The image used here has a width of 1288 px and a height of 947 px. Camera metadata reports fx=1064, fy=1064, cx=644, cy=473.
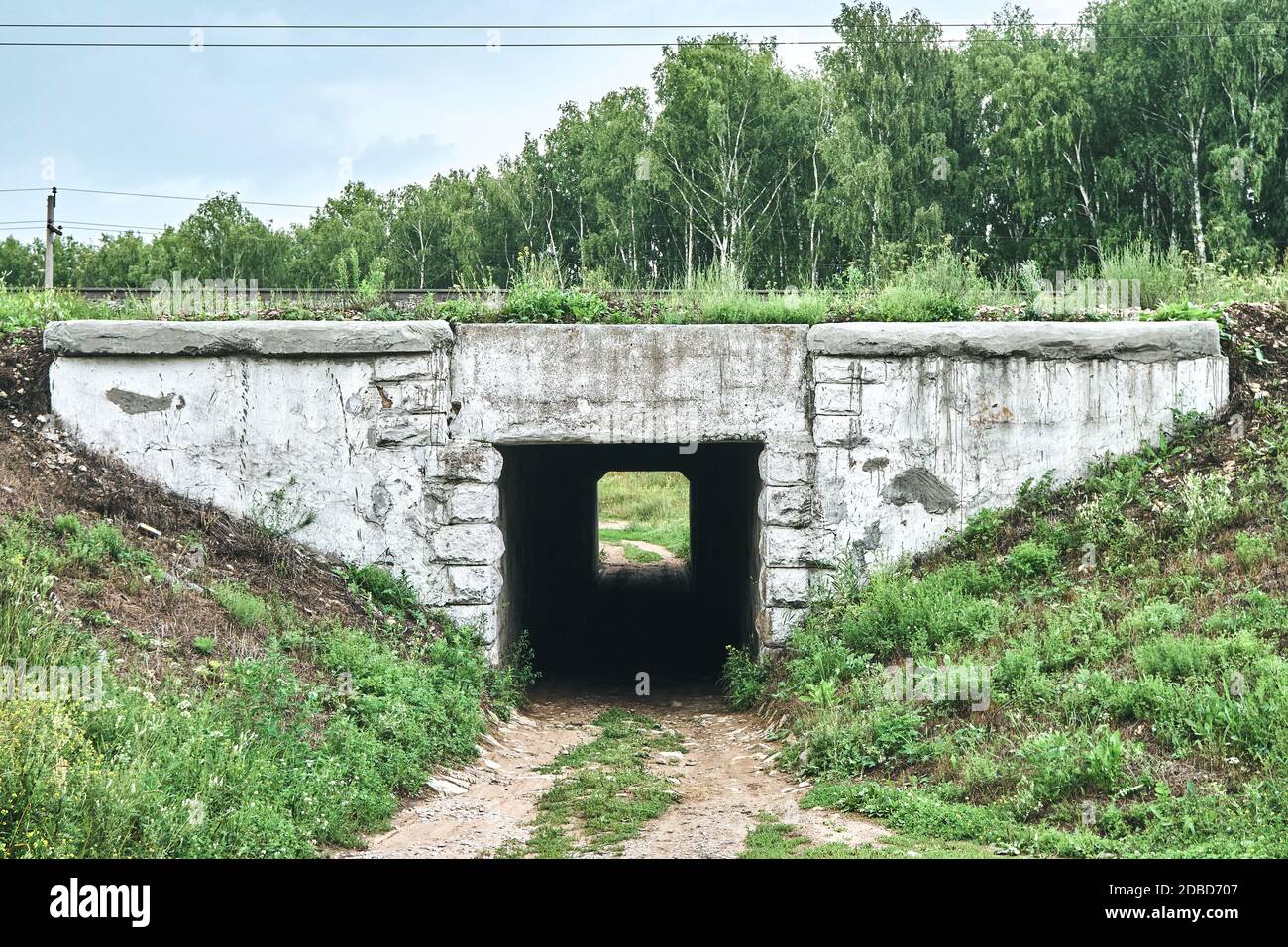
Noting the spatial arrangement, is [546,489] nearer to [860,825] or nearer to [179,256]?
[860,825]

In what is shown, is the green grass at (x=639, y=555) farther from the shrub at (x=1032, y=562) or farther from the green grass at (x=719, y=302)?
the shrub at (x=1032, y=562)

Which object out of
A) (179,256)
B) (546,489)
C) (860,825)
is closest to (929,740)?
(860,825)

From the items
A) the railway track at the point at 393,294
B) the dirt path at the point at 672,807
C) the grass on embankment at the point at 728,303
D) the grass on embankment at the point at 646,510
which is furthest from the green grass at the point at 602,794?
the grass on embankment at the point at 646,510

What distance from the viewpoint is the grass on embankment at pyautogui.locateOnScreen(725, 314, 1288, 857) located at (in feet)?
17.8

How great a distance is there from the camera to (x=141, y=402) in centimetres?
873

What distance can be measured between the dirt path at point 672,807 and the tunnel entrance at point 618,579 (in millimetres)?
1227

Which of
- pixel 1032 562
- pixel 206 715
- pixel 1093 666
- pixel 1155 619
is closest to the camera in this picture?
pixel 206 715

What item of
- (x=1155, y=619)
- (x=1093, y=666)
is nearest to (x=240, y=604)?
(x=1093, y=666)

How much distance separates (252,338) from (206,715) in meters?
3.76

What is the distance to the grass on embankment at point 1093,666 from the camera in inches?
214

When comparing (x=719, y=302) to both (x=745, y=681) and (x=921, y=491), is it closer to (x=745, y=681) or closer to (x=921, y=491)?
(x=921, y=491)

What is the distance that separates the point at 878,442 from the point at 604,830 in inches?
A: 170

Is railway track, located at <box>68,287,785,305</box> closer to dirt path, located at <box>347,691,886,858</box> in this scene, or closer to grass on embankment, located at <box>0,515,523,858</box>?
grass on embankment, located at <box>0,515,523,858</box>

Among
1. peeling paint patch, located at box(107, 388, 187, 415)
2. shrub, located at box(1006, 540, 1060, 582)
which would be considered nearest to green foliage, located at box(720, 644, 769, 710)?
shrub, located at box(1006, 540, 1060, 582)
